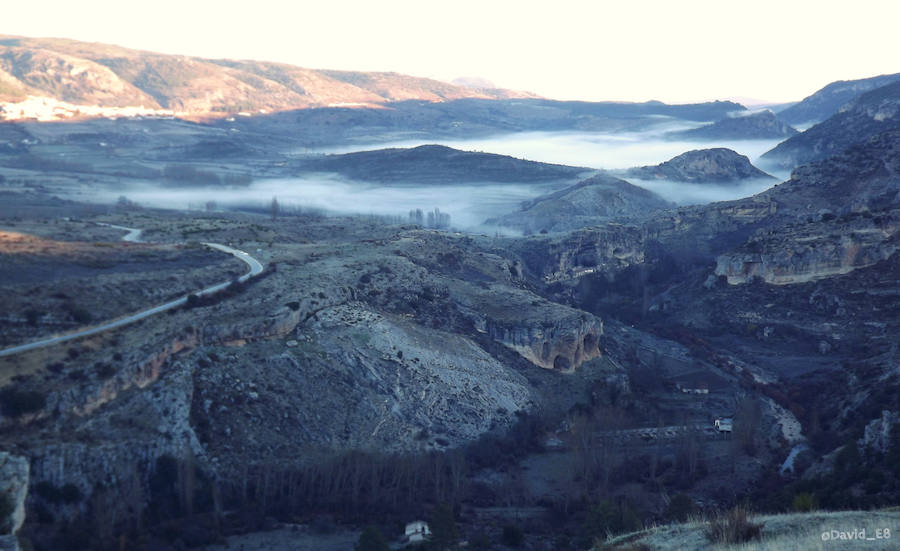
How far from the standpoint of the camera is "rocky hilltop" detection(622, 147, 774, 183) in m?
191

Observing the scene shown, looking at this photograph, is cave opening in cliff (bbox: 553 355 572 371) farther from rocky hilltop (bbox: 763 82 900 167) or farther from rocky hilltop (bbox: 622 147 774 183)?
rocky hilltop (bbox: 622 147 774 183)

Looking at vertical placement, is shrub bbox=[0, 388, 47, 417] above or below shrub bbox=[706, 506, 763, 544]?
below

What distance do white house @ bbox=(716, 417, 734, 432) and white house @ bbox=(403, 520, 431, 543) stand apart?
26.3 metres

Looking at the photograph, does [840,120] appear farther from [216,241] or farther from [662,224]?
[216,241]

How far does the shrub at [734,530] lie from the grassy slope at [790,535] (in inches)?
9.6

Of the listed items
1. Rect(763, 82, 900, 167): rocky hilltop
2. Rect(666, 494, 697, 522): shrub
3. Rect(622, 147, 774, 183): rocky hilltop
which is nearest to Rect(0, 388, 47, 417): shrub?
Rect(666, 494, 697, 522): shrub

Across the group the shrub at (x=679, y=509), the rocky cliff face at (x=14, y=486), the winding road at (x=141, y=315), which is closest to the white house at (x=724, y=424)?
the shrub at (x=679, y=509)

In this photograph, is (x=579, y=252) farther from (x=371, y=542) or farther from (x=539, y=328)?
(x=371, y=542)

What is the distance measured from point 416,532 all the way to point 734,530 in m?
21.4

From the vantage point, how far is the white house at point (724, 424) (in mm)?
60938

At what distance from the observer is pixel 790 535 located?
2470 cm

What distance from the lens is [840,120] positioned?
194 m

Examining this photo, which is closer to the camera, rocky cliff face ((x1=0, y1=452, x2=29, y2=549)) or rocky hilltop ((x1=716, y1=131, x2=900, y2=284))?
rocky cliff face ((x1=0, y1=452, x2=29, y2=549))

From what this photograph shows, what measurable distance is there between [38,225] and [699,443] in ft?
218
